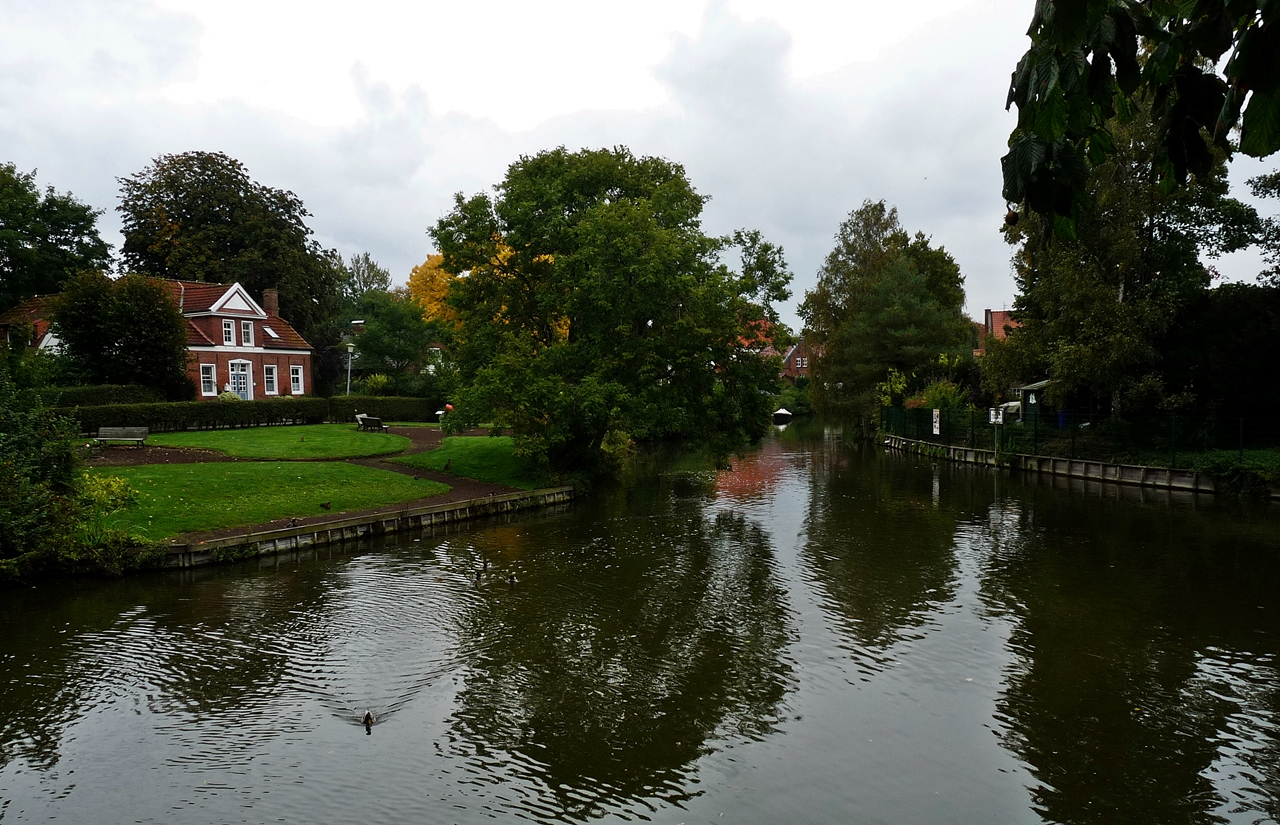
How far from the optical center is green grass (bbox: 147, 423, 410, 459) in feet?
93.4

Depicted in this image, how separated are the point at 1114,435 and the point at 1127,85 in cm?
3374

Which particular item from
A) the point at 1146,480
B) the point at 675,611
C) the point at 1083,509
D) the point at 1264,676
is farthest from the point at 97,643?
the point at 1146,480

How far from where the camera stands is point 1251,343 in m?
29.0

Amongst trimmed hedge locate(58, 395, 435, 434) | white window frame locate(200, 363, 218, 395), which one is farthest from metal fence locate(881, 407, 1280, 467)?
white window frame locate(200, 363, 218, 395)

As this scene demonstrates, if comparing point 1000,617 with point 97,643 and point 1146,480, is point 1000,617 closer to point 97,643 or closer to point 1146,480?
point 97,643

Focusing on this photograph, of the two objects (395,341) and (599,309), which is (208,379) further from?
(599,309)

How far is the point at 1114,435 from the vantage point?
105 ft

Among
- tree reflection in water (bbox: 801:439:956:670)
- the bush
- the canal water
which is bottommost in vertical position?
the canal water

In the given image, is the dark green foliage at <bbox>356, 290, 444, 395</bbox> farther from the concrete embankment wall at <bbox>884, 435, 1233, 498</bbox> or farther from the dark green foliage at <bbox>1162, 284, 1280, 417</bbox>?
the dark green foliage at <bbox>1162, 284, 1280, 417</bbox>

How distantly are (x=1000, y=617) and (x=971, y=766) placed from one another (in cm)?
561

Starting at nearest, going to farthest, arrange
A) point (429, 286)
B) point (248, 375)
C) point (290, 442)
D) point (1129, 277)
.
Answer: point (290, 442) < point (1129, 277) < point (248, 375) < point (429, 286)

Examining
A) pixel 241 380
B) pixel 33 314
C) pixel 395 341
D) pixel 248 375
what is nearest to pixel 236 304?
pixel 248 375

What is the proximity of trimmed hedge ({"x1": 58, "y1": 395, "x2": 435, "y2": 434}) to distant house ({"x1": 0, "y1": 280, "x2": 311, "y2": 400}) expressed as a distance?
22.5ft

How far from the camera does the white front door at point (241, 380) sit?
47.6 m
